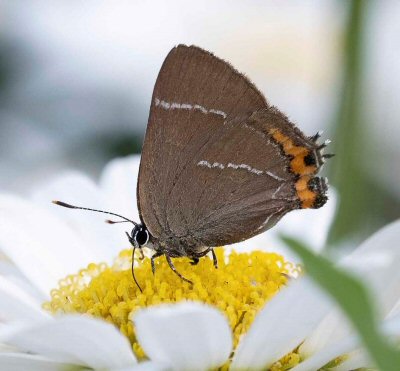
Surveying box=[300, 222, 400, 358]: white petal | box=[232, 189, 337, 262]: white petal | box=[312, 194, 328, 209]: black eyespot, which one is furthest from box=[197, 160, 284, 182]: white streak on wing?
box=[232, 189, 337, 262]: white petal

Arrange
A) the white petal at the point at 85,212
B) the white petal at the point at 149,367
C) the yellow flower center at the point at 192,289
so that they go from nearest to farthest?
1. the white petal at the point at 149,367
2. the yellow flower center at the point at 192,289
3. the white petal at the point at 85,212

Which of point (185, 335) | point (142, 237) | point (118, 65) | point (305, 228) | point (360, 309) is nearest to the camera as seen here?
point (360, 309)

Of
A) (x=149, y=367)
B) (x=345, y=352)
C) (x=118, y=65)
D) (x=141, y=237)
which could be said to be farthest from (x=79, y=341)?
(x=118, y=65)

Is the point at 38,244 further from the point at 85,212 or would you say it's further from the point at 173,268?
the point at 173,268

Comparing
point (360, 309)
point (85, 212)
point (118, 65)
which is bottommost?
point (360, 309)

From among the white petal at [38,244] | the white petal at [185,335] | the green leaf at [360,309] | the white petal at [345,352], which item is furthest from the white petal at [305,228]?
the green leaf at [360,309]

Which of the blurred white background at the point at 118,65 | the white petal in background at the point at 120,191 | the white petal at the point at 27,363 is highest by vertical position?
the blurred white background at the point at 118,65

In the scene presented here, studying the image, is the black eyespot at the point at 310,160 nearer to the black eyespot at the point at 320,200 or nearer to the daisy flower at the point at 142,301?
the black eyespot at the point at 320,200
